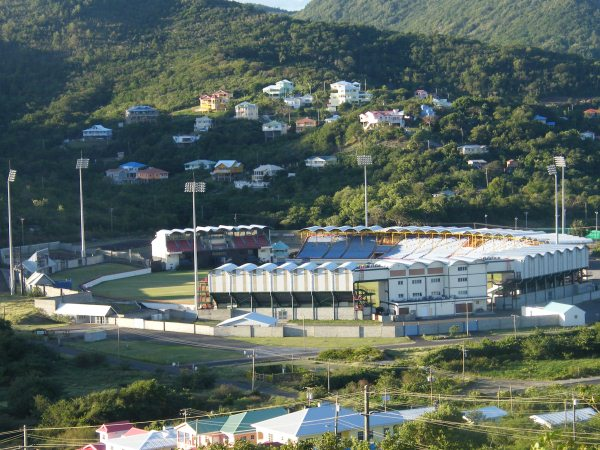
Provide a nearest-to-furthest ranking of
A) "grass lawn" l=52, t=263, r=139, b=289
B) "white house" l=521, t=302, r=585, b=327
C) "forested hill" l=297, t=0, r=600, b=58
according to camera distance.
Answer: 1. "white house" l=521, t=302, r=585, b=327
2. "grass lawn" l=52, t=263, r=139, b=289
3. "forested hill" l=297, t=0, r=600, b=58

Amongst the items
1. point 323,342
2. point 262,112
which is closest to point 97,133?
point 262,112

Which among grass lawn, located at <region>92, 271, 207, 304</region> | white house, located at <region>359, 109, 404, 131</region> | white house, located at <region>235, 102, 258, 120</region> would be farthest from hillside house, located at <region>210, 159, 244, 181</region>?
grass lawn, located at <region>92, 271, 207, 304</region>

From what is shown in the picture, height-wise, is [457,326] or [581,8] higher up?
[581,8]

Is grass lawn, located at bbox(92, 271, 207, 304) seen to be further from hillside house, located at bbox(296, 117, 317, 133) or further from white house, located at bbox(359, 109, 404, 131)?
hillside house, located at bbox(296, 117, 317, 133)

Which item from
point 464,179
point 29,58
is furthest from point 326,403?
point 29,58

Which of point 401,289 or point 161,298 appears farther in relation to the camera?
point 161,298

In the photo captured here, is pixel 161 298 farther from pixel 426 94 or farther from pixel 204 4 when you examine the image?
pixel 204 4
